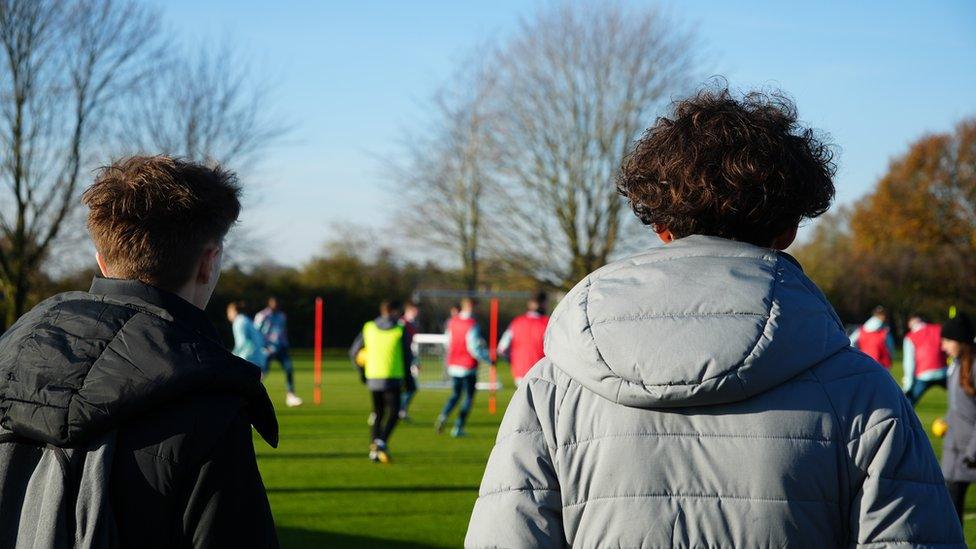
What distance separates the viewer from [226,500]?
2221 mm

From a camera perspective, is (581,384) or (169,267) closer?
(581,384)

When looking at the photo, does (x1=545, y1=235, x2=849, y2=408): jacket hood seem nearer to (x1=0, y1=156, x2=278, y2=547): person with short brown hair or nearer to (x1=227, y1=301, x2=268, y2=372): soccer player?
(x1=0, y1=156, x2=278, y2=547): person with short brown hair

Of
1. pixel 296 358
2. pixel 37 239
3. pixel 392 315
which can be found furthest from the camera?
pixel 296 358

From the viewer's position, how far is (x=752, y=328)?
193cm

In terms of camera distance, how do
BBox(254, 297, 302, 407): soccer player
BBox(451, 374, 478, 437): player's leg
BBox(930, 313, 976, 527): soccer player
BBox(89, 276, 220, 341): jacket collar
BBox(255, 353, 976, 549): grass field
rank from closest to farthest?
1. BBox(89, 276, 220, 341): jacket collar
2. BBox(930, 313, 976, 527): soccer player
3. BBox(255, 353, 976, 549): grass field
4. BBox(451, 374, 478, 437): player's leg
5. BBox(254, 297, 302, 407): soccer player

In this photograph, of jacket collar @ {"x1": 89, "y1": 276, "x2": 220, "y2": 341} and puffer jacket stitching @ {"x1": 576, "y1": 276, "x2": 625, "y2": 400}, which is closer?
puffer jacket stitching @ {"x1": 576, "y1": 276, "x2": 625, "y2": 400}

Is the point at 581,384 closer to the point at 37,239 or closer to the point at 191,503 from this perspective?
the point at 191,503

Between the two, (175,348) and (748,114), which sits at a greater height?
(748,114)

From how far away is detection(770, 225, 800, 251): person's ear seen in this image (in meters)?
2.23

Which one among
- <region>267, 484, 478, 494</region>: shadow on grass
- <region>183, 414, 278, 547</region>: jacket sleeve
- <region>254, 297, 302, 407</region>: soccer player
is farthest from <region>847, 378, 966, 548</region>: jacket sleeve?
<region>254, 297, 302, 407</region>: soccer player

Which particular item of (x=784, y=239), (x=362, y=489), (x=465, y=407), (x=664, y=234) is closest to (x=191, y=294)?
(x=664, y=234)

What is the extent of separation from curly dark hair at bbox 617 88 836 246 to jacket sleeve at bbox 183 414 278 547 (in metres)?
0.96

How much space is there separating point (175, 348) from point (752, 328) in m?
1.15

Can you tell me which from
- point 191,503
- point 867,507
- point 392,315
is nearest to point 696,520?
point 867,507
